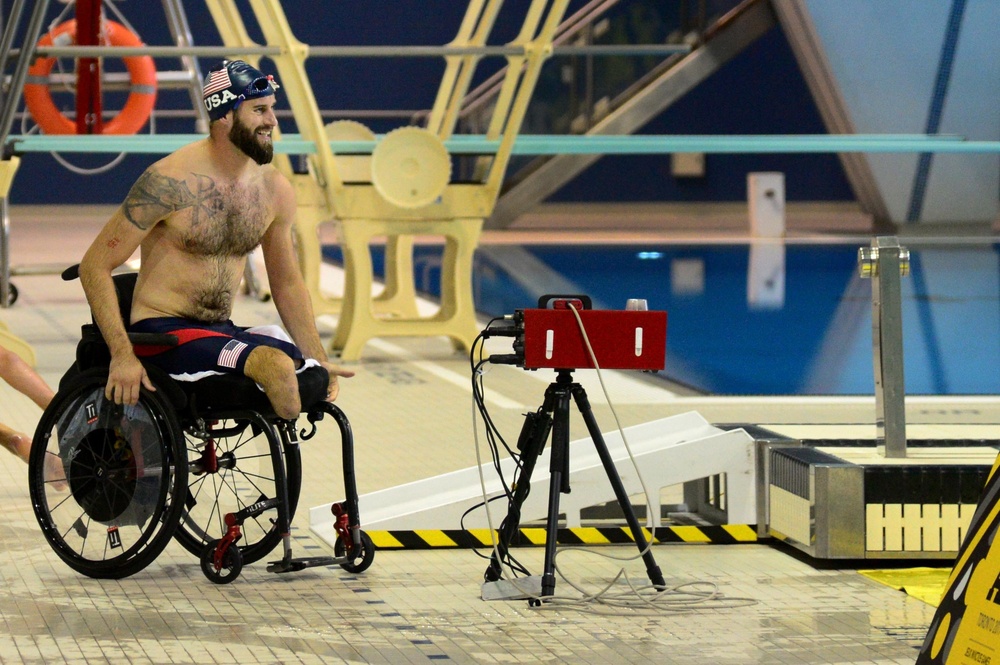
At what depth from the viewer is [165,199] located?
416 centimetres

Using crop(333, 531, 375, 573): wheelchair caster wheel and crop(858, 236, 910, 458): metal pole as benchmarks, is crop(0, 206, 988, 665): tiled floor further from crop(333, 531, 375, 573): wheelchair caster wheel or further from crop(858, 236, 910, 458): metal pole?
crop(858, 236, 910, 458): metal pole

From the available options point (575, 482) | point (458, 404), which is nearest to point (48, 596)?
point (575, 482)

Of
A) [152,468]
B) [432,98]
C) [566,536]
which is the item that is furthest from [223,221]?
[432,98]

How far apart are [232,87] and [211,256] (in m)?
0.46

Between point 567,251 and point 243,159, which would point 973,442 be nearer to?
point 243,159

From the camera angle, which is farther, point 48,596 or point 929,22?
point 929,22

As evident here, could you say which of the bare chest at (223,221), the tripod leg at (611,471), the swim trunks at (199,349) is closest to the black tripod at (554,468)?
the tripod leg at (611,471)

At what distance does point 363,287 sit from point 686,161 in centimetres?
1444

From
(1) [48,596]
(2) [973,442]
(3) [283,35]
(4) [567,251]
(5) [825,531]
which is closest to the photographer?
(1) [48,596]

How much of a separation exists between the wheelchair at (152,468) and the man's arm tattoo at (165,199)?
26cm

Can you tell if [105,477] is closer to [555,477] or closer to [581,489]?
[555,477]

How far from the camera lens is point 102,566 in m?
4.08

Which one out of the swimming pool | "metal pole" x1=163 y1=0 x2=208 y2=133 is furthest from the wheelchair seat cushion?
"metal pole" x1=163 y1=0 x2=208 y2=133

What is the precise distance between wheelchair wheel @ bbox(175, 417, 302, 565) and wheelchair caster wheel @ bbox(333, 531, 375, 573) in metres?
0.16
